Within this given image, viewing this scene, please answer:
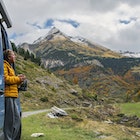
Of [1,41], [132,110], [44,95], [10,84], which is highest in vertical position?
[1,41]

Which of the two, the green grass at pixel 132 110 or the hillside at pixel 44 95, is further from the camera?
the hillside at pixel 44 95

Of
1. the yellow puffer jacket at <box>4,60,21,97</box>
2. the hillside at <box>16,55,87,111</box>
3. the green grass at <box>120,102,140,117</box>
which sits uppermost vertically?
the yellow puffer jacket at <box>4,60,21,97</box>

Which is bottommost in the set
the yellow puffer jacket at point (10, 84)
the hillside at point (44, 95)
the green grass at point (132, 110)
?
the green grass at point (132, 110)

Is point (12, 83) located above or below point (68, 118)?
above

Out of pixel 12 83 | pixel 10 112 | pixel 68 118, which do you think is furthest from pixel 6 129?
pixel 68 118

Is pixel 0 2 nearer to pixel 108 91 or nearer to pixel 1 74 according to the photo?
pixel 1 74

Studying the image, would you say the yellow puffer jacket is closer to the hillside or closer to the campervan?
the campervan

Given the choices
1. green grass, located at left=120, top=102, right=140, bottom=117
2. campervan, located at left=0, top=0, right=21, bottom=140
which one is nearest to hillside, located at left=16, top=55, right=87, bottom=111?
green grass, located at left=120, top=102, right=140, bottom=117

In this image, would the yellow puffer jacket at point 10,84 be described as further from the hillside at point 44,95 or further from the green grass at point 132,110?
the green grass at point 132,110

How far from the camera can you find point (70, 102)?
2218 inches

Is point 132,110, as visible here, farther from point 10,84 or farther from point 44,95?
point 10,84

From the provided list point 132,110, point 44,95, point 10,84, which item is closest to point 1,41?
point 10,84

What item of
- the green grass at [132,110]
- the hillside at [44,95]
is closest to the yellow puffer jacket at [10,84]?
A: the hillside at [44,95]

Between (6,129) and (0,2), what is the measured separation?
2479 millimetres
